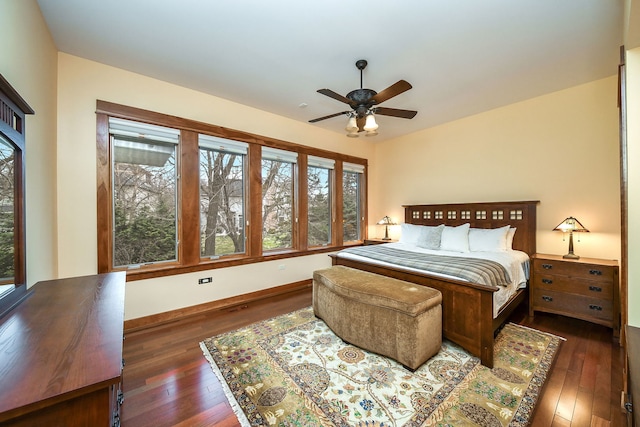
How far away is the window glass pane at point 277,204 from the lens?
4.09 m

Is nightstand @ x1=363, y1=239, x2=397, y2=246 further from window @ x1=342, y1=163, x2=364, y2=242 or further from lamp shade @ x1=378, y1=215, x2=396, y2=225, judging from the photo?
lamp shade @ x1=378, y1=215, x2=396, y2=225

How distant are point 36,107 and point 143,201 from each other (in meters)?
1.26

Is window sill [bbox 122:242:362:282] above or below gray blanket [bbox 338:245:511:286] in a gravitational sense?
below

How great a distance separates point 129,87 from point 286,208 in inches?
99.7

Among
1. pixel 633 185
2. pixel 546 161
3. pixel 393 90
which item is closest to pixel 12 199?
pixel 393 90

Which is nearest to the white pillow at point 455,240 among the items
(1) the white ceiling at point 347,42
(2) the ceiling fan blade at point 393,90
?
(1) the white ceiling at point 347,42

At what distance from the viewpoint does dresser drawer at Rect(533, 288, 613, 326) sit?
2660 mm

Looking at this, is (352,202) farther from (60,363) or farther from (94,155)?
(60,363)

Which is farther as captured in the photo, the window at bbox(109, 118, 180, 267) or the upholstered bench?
the window at bbox(109, 118, 180, 267)

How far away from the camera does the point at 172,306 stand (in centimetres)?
311

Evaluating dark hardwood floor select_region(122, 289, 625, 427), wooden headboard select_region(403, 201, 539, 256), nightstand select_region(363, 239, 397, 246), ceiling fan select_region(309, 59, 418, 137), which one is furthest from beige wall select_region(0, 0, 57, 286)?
wooden headboard select_region(403, 201, 539, 256)

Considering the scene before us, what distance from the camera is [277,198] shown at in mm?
4238

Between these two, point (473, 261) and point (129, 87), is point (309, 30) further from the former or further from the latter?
point (473, 261)

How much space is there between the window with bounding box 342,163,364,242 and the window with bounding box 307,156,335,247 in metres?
0.37
